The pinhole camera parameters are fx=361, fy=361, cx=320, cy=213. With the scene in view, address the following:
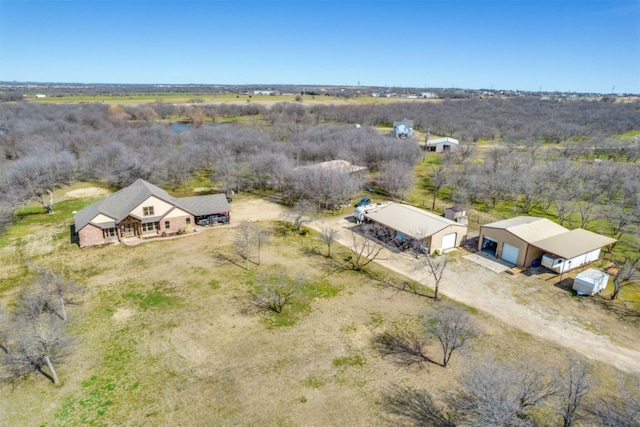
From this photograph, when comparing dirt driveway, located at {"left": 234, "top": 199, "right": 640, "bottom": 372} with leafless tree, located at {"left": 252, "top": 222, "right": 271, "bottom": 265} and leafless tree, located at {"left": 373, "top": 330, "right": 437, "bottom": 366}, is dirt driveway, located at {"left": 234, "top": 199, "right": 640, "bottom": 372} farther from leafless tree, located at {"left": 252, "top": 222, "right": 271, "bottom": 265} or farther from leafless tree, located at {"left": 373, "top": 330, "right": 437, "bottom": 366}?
leafless tree, located at {"left": 252, "top": 222, "right": 271, "bottom": 265}

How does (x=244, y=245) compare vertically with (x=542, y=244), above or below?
below

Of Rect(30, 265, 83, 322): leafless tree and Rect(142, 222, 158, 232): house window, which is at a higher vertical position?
Rect(142, 222, 158, 232): house window

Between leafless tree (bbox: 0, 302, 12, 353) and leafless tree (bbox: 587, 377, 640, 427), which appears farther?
leafless tree (bbox: 0, 302, 12, 353)

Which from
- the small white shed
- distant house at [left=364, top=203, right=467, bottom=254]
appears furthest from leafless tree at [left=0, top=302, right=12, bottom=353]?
the small white shed

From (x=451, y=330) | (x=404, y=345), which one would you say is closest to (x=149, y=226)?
(x=404, y=345)

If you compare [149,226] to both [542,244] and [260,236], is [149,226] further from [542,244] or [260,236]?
[542,244]

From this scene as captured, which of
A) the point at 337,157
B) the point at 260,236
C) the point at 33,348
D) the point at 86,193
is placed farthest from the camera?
the point at 337,157

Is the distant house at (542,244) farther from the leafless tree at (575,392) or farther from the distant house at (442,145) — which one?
the distant house at (442,145)
